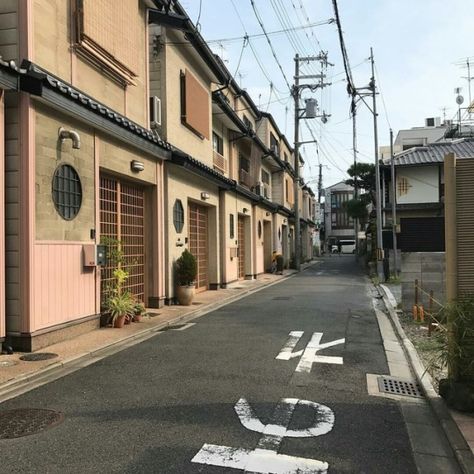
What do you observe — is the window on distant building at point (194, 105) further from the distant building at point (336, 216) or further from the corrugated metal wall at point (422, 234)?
the distant building at point (336, 216)

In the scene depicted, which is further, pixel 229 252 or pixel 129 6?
pixel 229 252

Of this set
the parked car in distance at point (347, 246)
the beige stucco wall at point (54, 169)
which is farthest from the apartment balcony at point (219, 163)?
the parked car in distance at point (347, 246)

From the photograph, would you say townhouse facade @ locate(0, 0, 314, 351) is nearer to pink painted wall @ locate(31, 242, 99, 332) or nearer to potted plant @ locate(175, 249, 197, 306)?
pink painted wall @ locate(31, 242, 99, 332)

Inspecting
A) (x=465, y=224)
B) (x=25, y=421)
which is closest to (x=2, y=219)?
(x=25, y=421)

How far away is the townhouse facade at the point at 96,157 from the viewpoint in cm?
784

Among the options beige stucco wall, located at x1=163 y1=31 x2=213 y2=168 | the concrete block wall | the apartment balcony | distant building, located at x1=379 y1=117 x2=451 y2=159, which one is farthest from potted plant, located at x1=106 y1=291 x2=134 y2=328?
distant building, located at x1=379 y1=117 x2=451 y2=159

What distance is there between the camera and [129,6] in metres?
11.6

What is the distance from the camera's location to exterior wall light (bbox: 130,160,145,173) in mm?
11780

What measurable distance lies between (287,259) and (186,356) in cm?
3164

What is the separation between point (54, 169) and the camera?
8539 mm

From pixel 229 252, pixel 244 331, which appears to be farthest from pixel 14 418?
pixel 229 252

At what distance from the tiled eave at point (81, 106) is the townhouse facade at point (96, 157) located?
0.03 m

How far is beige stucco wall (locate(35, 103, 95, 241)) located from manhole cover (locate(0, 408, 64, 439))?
3515mm

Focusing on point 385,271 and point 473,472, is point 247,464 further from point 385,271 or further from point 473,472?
point 385,271
